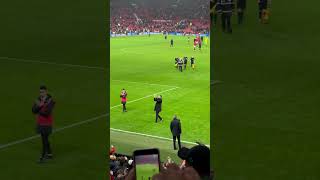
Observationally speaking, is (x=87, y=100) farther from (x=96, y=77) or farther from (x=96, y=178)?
(x=96, y=178)

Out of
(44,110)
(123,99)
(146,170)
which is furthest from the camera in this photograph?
(123,99)

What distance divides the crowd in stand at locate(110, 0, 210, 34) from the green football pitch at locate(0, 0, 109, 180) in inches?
724

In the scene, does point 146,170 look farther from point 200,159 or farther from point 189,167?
point 189,167

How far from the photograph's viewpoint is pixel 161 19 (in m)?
87.9

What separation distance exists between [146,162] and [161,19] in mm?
85649

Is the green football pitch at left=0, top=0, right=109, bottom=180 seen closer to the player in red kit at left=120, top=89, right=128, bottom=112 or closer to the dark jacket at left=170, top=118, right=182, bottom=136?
the player in red kit at left=120, top=89, right=128, bottom=112

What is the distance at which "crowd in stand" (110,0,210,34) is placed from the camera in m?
75.6

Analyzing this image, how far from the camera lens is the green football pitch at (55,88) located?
11.6 m
